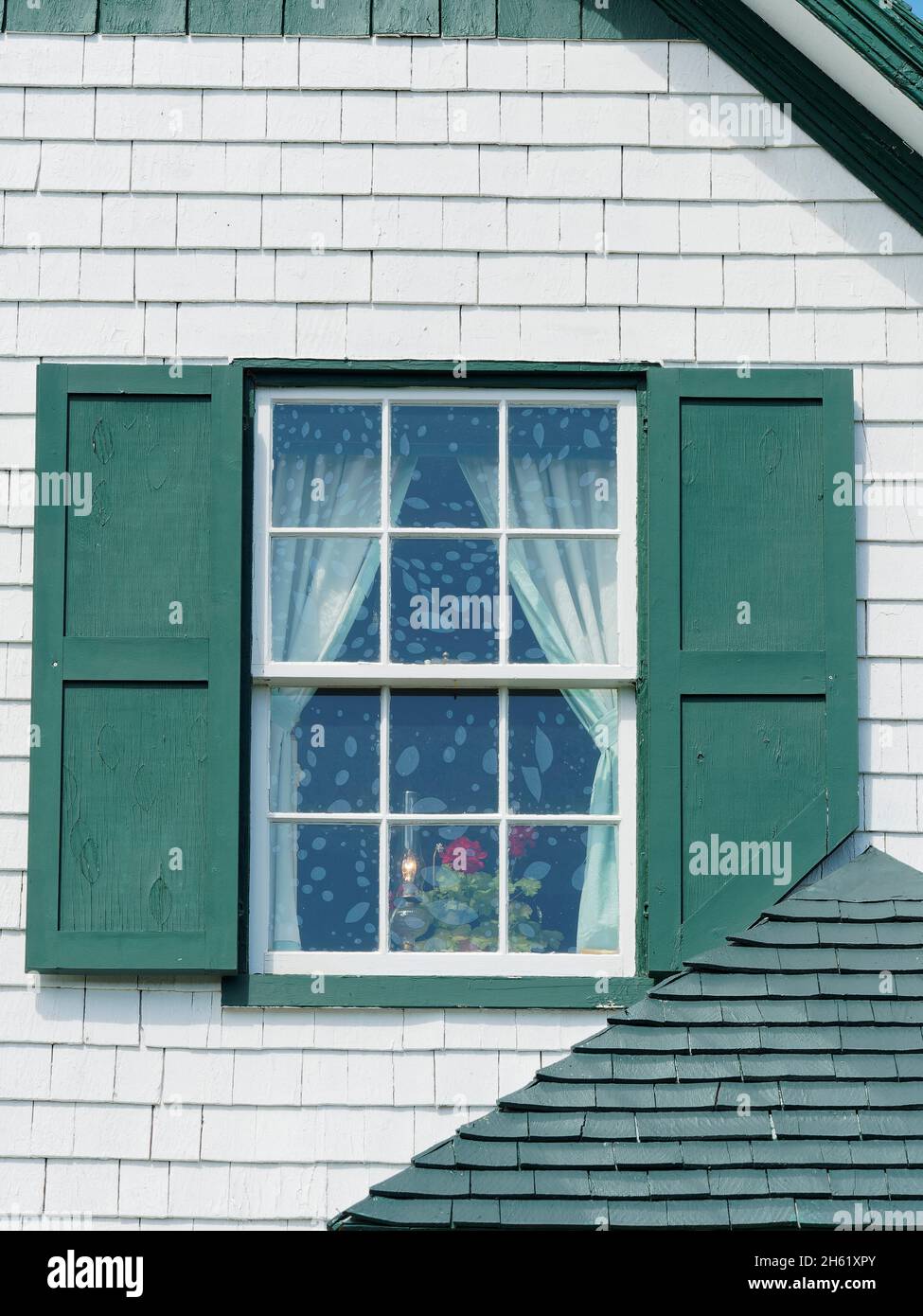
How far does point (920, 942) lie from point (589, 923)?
933 millimetres

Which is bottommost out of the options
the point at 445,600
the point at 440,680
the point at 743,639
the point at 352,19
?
the point at 440,680

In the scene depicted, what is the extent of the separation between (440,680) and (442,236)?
136cm

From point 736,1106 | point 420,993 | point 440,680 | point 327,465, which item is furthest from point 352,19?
point 736,1106

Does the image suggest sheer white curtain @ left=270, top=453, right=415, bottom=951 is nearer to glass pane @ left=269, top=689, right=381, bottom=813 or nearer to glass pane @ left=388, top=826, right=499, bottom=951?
glass pane @ left=269, top=689, right=381, bottom=813

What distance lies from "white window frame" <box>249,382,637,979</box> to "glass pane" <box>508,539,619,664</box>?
0.04 metres

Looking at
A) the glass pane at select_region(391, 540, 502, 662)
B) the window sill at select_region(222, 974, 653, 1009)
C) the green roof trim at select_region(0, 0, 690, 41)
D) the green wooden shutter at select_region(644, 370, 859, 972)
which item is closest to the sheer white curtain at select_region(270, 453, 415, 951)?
the glass pane at select_region(391, 540, 502, 662)

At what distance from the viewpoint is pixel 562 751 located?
5164 mm

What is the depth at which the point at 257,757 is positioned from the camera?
5117 mm

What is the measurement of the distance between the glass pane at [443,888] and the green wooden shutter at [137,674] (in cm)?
49

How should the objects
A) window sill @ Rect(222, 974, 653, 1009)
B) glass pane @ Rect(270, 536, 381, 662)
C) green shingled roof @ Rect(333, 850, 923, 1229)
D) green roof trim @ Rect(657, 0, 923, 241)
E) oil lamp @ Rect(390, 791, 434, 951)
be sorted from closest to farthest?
green shingled roof @ Rect(333, 850, 923, 1229), window sill @ Rect(222, 974, 653, 1009), oil lamp @ Rect(390, 791, 434, 951), glass pane @ Rect(270, 536, 381, 662), green roof trim @ Rect(657, 0, 923, 241)

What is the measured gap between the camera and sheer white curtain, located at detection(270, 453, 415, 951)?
5.11 m

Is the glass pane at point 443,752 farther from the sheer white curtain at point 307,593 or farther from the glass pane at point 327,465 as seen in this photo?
the glass pane at point 327,465

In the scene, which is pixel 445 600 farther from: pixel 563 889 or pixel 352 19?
pixel 352 19
